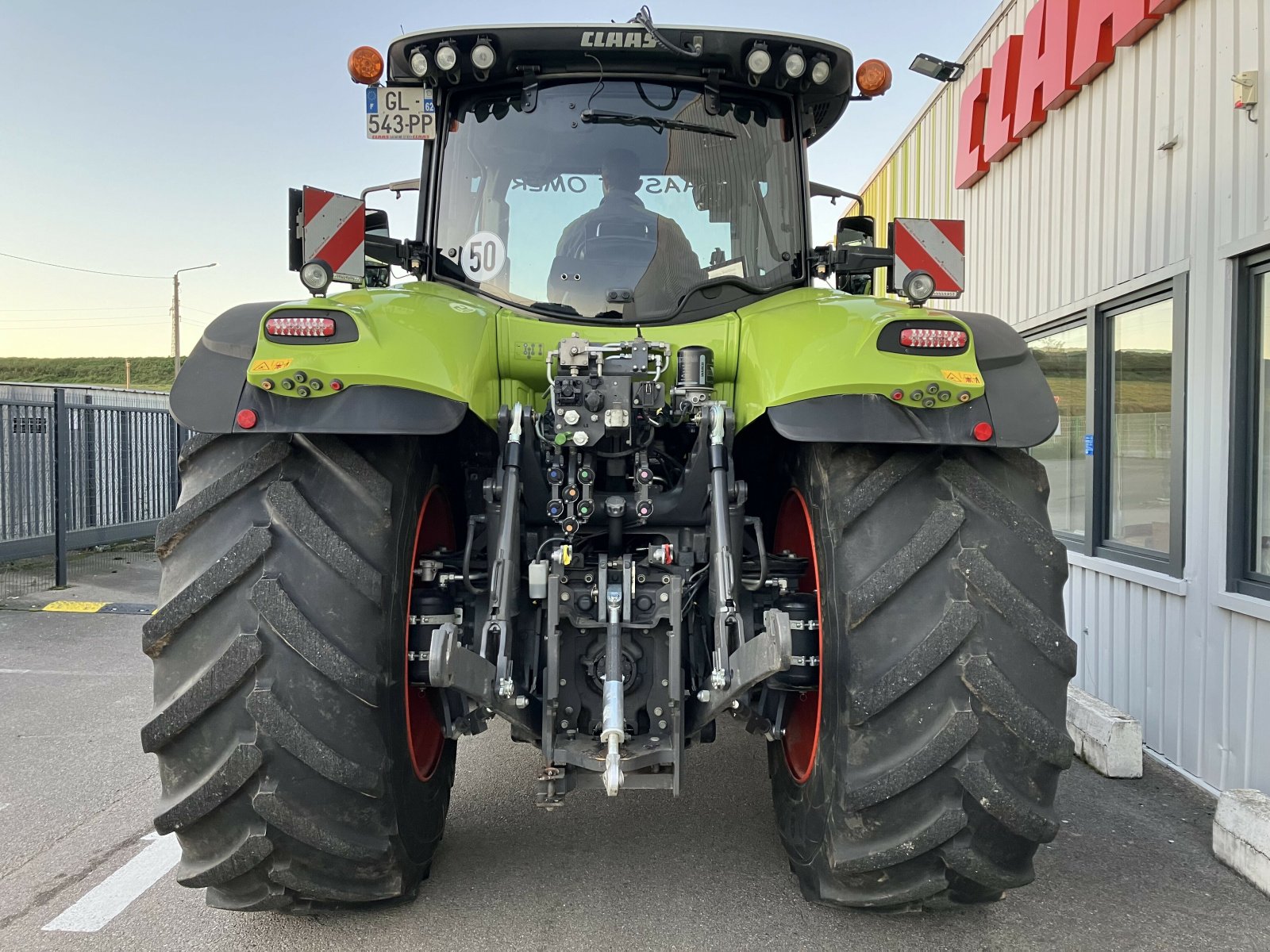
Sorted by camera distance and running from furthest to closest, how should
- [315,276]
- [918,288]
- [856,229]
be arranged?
[856,229] < [918,288] < [315,276]

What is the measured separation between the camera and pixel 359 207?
2.83m

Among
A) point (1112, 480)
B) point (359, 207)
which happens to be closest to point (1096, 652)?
point (1112, 480)

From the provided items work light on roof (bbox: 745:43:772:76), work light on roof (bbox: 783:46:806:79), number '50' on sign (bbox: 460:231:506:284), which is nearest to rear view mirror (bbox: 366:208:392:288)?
number '50' on sign (bbox: 460:231:506:284)

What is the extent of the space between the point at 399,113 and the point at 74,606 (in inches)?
265

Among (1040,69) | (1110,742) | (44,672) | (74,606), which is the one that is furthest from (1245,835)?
(74,606)

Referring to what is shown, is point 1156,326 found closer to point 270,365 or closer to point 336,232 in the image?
point 336,232

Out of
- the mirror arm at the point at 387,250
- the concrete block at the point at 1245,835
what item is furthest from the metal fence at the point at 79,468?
the concrete block at the point at 1245,835

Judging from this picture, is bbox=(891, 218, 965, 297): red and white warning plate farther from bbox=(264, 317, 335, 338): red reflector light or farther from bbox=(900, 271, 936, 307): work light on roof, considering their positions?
bbox=(264, 317, 335, 338): red reflector light

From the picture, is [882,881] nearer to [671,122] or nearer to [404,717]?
[404,717]

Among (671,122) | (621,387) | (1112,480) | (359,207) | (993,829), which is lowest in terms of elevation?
(993,829)

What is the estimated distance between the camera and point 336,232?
111 inches

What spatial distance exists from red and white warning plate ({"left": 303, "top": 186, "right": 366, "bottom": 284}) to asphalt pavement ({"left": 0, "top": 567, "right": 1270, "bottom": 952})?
2003 mm

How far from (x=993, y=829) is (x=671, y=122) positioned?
8.17 feet

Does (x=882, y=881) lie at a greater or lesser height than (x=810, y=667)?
lesser
